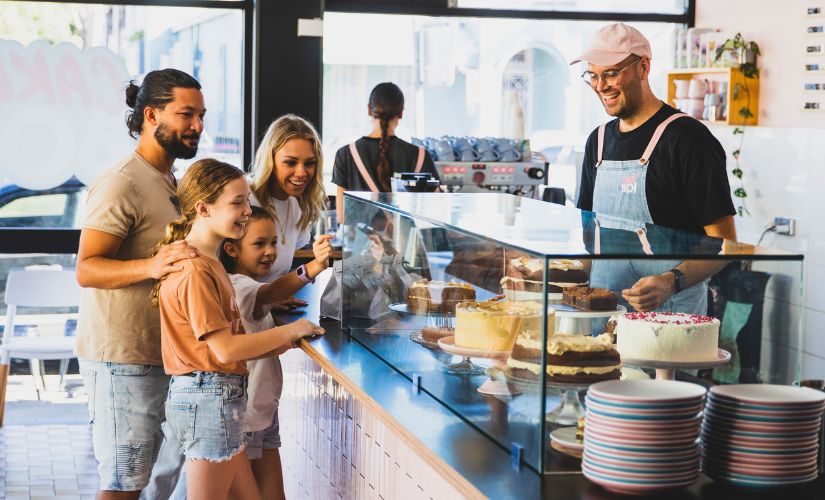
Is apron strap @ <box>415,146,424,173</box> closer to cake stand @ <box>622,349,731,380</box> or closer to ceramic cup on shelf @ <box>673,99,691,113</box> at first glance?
ceramic cup on shelf @ <box>673,99,691,113</box>

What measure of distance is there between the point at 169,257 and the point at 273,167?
0.80 m

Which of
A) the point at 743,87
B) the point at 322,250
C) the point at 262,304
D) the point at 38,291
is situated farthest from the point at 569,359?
the point at 743,87

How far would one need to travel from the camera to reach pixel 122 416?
3000mm

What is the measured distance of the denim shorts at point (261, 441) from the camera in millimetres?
3469

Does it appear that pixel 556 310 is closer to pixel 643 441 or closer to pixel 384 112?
pixel 643 441

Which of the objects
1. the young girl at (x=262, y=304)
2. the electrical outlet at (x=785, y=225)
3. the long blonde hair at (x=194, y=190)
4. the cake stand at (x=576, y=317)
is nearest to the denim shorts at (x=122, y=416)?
the long blonde hair at (x=194, y=190)

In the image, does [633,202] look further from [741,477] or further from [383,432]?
[741,477]

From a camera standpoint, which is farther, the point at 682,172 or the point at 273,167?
the point at 273,167

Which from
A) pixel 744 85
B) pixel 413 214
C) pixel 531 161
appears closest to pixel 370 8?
pixel 531 161

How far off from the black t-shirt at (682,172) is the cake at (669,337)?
1006 mm

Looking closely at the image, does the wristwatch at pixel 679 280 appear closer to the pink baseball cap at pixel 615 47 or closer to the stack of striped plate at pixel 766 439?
the stack of striped plate at pixel 766 439

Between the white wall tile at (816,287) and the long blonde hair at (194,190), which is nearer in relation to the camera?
the long blonde hair at (194,190)

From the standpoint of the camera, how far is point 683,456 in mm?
1733

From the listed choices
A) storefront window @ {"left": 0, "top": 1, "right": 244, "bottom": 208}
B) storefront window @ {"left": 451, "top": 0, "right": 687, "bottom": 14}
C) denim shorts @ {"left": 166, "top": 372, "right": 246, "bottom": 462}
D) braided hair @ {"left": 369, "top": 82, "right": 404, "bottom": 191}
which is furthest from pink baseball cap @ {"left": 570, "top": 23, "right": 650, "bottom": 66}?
storefront window @ {"left": 451, "top": 0, "right": 687, "bottom": 14}
